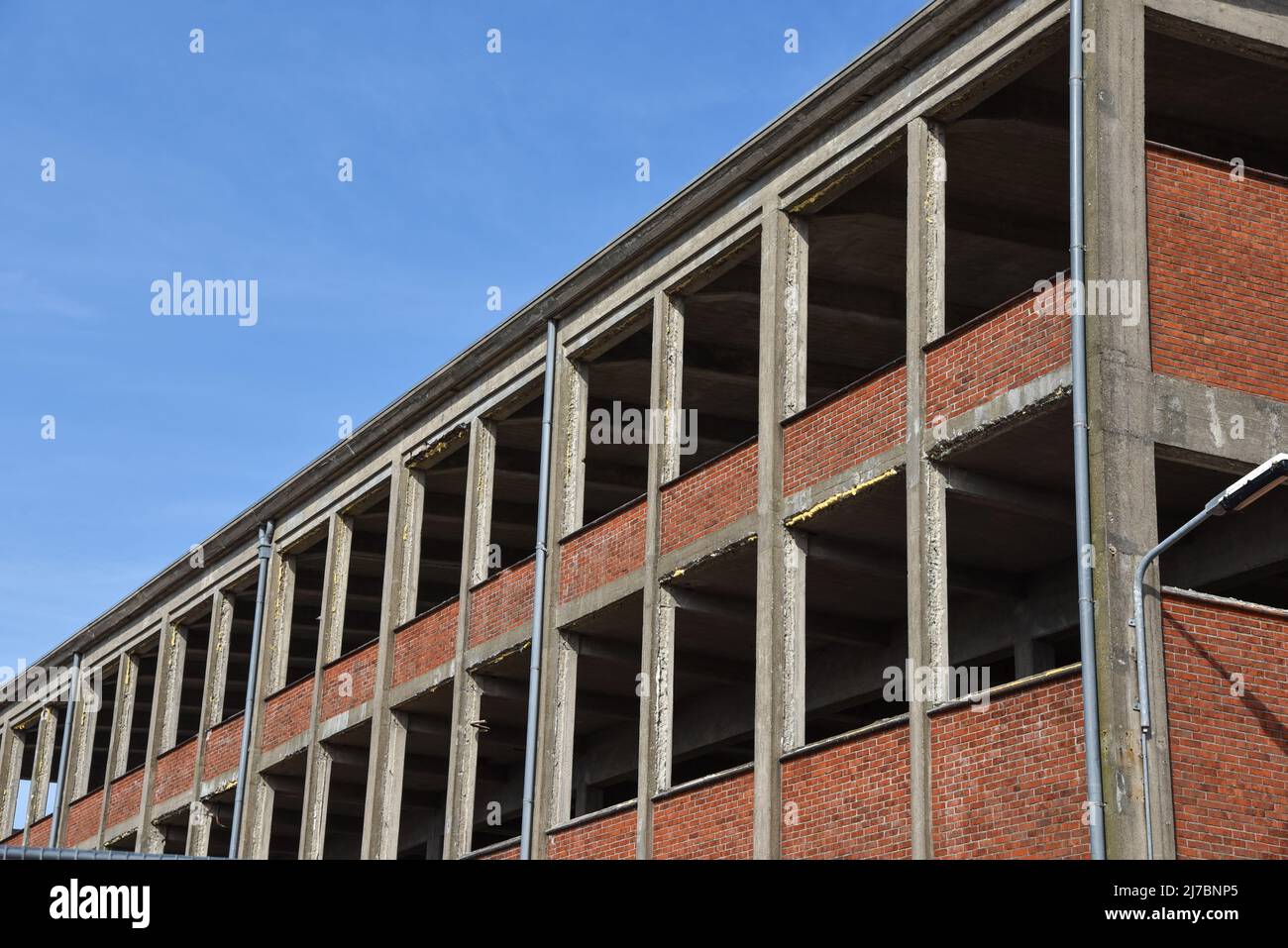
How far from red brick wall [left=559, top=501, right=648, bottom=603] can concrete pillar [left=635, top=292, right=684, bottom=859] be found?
0.25m

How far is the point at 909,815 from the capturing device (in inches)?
630

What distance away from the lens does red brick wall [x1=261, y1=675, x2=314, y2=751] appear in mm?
28406

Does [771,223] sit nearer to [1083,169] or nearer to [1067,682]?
[1083,169]

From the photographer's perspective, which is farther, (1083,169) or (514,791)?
(514,791)

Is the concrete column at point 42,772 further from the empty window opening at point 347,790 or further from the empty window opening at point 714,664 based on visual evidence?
the empty window opening at point 714,664

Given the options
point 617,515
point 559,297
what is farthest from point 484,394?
point 617,515

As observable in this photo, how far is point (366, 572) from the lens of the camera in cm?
3256

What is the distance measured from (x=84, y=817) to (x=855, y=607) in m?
19.2

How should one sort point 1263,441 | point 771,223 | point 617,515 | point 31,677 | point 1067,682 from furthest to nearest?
point 31,677 < point 617,515 < point 771,223 < point 1263,441 < point 1067,682

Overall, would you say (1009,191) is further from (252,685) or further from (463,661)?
(252,685)

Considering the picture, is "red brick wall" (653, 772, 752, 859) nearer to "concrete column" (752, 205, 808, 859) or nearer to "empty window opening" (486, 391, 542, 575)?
"concrete column" (752, 205, 808, 859)

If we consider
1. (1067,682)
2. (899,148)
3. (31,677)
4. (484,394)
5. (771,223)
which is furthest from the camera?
(31,677)
